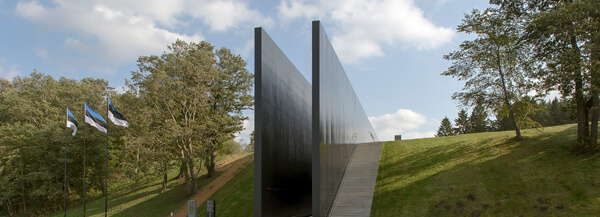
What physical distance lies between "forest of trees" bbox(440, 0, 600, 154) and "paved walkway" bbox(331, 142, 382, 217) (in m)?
6.24

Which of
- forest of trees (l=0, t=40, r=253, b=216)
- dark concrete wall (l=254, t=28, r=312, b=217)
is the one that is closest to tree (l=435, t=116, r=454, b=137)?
forest of trees (l=0, t=40, r=253, b=216)

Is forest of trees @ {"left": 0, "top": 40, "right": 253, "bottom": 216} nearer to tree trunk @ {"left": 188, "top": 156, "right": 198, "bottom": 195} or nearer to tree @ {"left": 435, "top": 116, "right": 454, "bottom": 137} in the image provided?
tree trunk @ {"left": 188, "top": 156, "right": 198, "bottom": 195}

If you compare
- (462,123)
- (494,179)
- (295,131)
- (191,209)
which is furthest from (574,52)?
(462,123)

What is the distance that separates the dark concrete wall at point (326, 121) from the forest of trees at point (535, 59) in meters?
7.87

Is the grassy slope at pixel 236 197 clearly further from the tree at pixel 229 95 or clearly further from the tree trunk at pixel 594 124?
the tree trunk at pixel 594 124

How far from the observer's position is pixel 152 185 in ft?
99.2

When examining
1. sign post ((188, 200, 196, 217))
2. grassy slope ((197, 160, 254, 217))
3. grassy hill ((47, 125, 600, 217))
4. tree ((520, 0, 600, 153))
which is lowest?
grassy slope ((197, 160, 254, 217))

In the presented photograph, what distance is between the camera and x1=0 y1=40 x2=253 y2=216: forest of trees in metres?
22.0

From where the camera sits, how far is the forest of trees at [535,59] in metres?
14.6

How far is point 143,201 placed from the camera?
82.8 feet

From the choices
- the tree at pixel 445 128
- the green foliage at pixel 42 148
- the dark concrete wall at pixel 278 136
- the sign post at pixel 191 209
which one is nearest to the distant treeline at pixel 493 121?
the tree at pixel 445 128

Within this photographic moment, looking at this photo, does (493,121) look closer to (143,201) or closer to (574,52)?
(574,52)

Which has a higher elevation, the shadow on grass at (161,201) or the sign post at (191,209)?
the sign post at (191,209)

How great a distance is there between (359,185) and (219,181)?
11.7 meters
